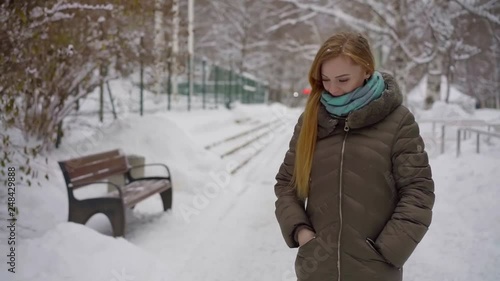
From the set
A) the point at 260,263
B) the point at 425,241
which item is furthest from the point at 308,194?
the point at 425,241

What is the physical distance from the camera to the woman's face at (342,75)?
1840mm

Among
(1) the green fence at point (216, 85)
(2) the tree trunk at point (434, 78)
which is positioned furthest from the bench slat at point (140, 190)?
(1) the green fence at point (216, 85)

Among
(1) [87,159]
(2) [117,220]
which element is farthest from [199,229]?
(1) [87,159]

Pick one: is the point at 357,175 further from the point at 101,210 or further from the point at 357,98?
the point at 101,210

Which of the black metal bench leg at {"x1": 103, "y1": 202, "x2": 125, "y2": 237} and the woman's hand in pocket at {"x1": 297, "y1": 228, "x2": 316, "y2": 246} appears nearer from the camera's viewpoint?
the woman's hand in pocket at {"x1": 297, "y1": 228, "x2": 316, "y2": 246}

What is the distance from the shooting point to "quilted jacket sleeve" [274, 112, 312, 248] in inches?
77.8

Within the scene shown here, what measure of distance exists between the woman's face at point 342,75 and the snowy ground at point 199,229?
8.12ft

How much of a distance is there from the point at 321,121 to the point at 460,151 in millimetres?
6372

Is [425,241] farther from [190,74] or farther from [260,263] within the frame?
[190,74]

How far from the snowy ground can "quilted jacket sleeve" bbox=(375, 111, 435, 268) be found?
2.16m

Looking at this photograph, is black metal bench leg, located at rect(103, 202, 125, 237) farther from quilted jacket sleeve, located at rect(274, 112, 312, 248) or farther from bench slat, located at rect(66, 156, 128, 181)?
quilted jacket sleeve, located at rect(274, 112, 312, 248)

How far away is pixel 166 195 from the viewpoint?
20.5 feet

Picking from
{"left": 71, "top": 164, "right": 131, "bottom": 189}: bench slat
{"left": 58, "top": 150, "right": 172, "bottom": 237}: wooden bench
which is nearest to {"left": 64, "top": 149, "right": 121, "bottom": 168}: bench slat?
{"left": 58, "top": 150, "right": 172, "bottom": 237}: wooden bench

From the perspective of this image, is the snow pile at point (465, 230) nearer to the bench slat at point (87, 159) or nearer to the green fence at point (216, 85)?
the bench slat at point (87, 159)
